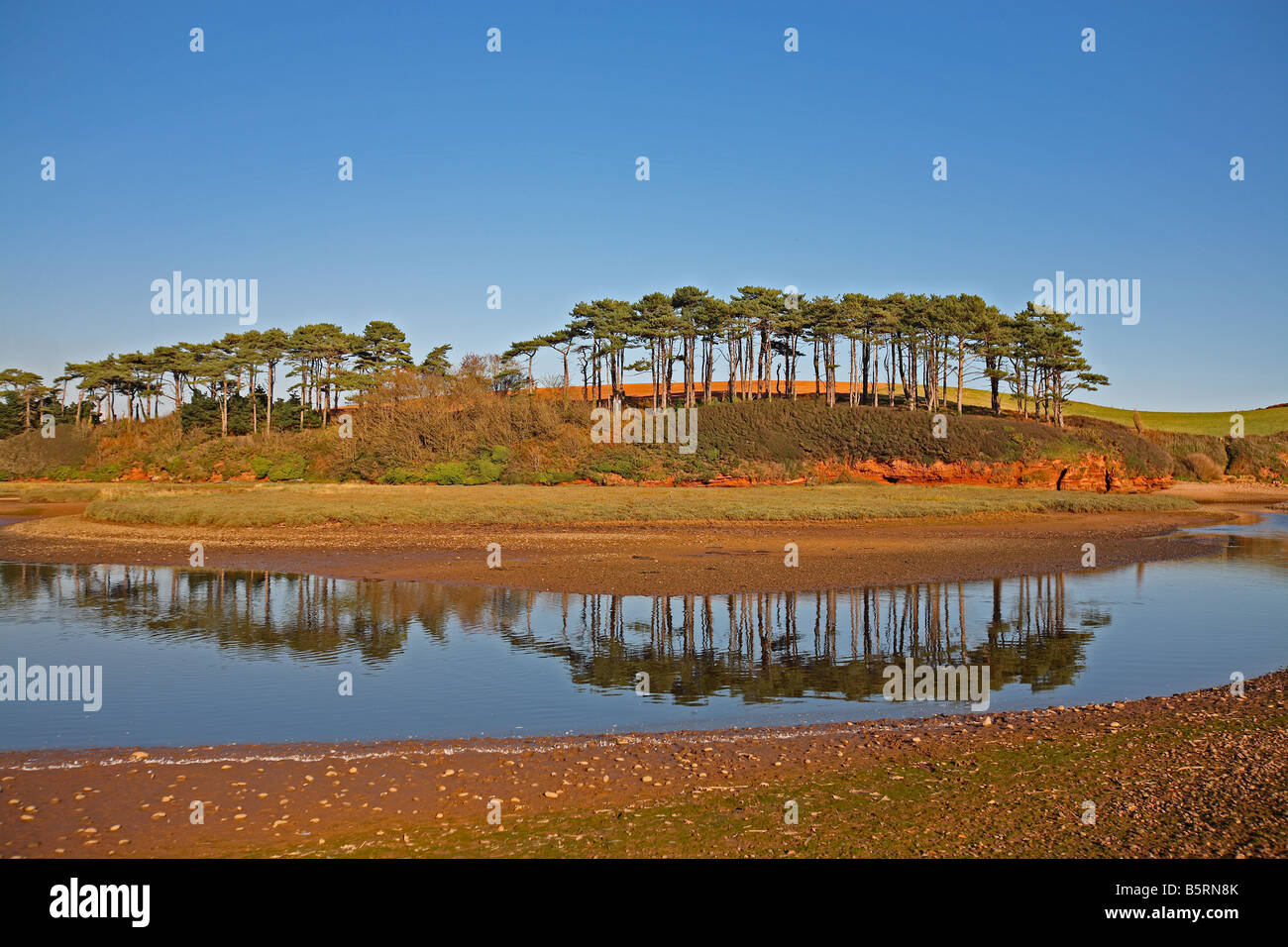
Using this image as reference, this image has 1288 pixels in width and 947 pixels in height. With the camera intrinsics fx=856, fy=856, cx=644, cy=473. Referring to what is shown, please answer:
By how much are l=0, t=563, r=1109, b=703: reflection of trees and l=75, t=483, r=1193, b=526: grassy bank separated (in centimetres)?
1212

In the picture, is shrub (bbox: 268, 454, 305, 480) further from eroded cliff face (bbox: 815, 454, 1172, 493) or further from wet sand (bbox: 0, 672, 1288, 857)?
wet sand (bbox: 0, 672, 1288, 857)

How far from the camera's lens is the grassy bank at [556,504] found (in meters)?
35.9

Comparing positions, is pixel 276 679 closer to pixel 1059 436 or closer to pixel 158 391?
pixel 1059 436

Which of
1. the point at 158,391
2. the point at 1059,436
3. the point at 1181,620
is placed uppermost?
the point at 158,391

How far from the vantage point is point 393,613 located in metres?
18.7

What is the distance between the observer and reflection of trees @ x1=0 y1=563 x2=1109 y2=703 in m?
13.8

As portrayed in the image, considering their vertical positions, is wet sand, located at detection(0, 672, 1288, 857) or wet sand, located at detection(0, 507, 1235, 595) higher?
wet sand, located at detection(0, 507, 1235, 595)

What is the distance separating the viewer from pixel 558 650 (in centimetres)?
1530

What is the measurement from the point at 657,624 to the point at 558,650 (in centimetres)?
297

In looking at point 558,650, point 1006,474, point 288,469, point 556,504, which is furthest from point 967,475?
point 288,469

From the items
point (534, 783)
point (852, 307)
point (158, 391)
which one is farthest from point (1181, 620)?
point (158, 391)

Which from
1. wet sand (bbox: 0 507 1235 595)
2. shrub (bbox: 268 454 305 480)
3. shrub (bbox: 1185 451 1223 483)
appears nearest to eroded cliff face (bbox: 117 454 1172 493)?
shrub (bbox: 1185 451 1223 483)

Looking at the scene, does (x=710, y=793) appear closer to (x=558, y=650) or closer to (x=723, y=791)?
(x=723, y=791)
